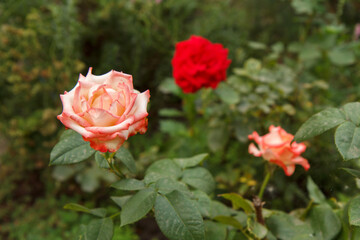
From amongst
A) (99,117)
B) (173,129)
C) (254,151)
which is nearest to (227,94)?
(173,129)

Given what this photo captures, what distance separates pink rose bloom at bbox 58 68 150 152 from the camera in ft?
1.53

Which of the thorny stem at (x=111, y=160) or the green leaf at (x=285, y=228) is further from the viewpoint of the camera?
the green leaf at (x=285, y=228)

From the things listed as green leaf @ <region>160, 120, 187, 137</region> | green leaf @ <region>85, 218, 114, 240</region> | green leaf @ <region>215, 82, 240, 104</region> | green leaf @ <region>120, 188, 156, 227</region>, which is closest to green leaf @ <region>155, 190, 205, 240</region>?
green leaf @ <region>120, 188, 156, 227</region>

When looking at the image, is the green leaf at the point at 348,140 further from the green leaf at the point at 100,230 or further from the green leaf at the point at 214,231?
the green leaf at the point at 100,230

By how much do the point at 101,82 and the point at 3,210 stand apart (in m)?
1.42

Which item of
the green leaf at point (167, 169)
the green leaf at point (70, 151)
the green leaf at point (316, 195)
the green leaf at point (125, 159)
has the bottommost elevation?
the green leaf at point (316, 195)

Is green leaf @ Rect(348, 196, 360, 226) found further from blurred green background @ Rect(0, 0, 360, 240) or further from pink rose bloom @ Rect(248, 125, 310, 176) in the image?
blurred green background @ Rect(0, 0, 360, 240)

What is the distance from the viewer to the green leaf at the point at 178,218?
495mm

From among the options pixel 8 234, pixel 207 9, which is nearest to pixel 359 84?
pixel 207 9

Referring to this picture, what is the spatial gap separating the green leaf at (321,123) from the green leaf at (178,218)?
22 cm

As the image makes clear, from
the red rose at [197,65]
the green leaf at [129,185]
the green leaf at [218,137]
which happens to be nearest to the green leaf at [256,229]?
the green leaf at [129,185]

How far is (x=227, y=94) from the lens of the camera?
1.33m

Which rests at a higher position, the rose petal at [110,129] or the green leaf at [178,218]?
the rose petal at [110,129]

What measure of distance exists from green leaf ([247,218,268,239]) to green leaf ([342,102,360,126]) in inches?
10.6
